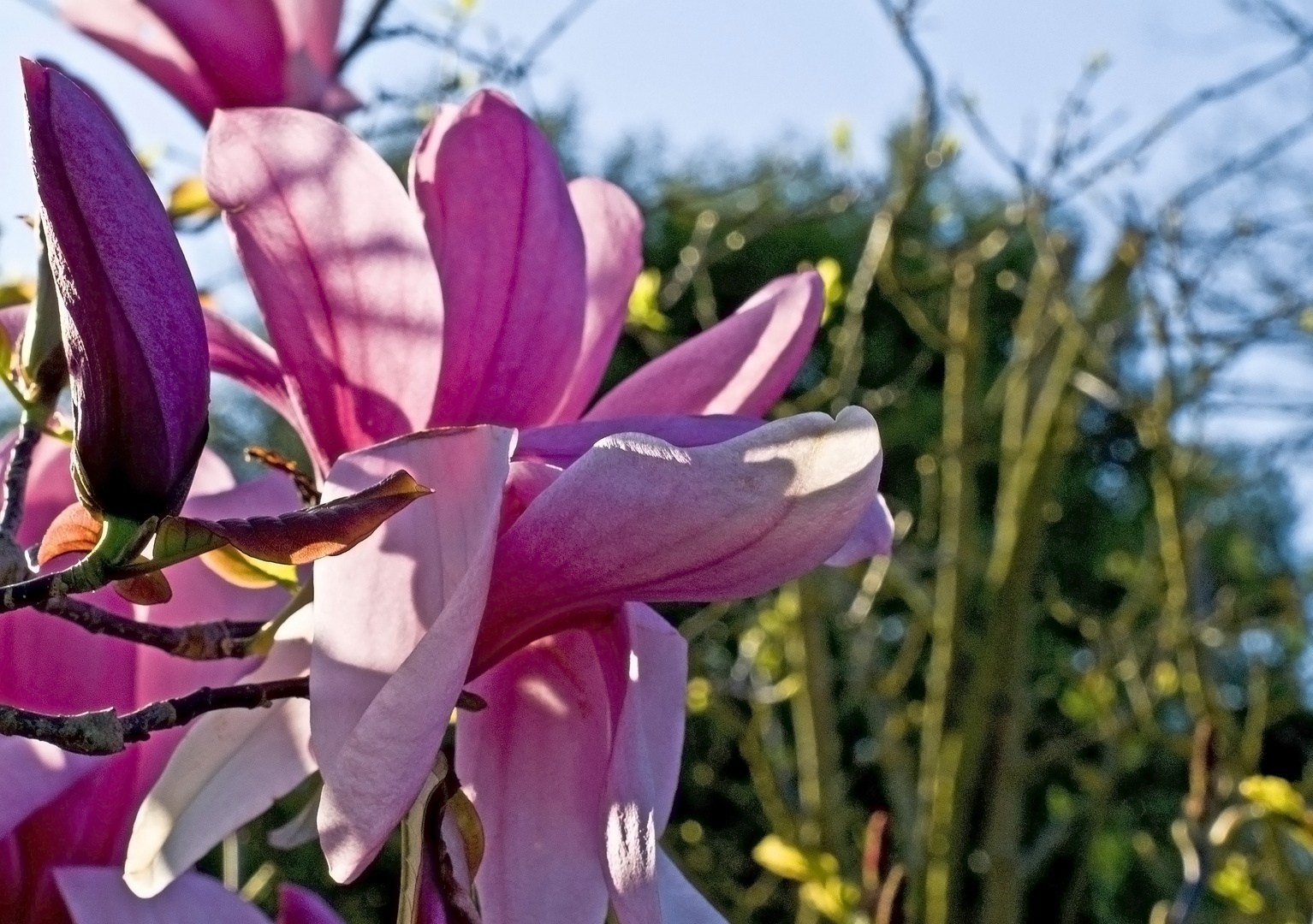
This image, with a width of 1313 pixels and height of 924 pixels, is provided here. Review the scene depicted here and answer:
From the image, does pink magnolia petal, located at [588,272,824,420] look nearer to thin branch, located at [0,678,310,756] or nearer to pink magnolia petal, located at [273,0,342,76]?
thin branch, located at [0,678,310,756]

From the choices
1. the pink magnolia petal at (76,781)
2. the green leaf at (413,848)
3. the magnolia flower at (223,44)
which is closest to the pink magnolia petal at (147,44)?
the magnolia flower at (223,44)

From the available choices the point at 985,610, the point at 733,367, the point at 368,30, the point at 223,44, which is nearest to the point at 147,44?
the point at 223,44

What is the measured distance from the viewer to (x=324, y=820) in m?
0.28

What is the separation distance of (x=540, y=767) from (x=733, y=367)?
5.3 inches

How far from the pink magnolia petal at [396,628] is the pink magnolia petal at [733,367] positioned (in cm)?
10

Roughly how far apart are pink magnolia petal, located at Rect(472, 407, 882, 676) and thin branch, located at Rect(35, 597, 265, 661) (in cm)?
11

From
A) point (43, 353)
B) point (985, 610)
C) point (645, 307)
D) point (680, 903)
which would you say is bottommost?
point (985, 610)

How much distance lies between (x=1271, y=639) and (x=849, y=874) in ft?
5.20

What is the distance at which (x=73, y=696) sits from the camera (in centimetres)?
39

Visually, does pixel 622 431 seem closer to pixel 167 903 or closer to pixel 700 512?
pixel 700 512

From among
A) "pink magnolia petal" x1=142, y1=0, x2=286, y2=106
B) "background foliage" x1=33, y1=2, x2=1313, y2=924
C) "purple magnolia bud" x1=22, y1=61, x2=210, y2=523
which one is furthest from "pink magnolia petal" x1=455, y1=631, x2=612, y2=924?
"background foliage" x1=33, y1=2, x2=1313, y2=924

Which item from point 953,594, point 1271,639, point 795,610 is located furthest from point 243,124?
point 1271,639

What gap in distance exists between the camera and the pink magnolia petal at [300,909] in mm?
353

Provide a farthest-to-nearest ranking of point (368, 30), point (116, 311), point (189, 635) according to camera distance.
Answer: point (368, 30) → point (189, 635) → point (116, 311)
